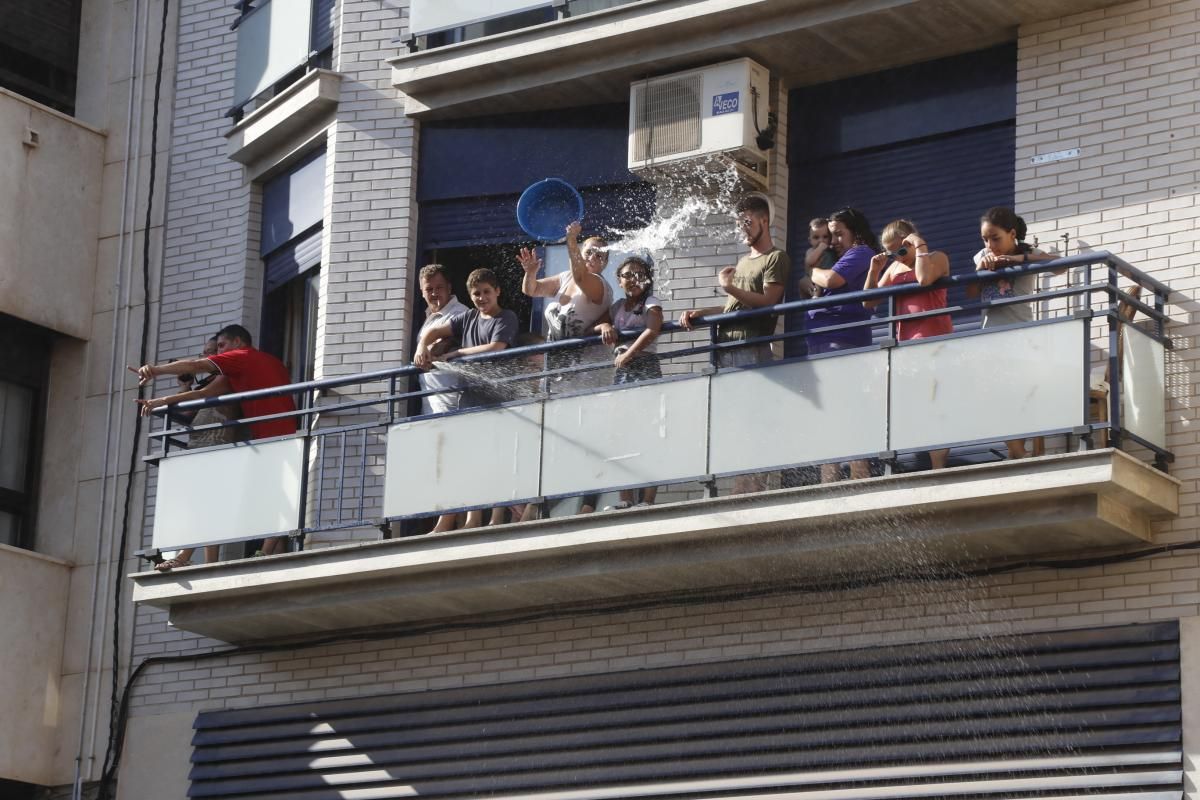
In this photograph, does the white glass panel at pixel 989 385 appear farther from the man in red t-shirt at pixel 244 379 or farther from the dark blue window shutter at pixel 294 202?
the dark blue window shutter at pixel 294 202

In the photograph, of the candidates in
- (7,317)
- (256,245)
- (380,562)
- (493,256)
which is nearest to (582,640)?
(380,562)

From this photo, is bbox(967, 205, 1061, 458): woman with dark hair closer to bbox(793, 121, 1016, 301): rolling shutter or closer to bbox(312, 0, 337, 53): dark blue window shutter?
bbox(793, 121, 1016, 301): rolling shutter

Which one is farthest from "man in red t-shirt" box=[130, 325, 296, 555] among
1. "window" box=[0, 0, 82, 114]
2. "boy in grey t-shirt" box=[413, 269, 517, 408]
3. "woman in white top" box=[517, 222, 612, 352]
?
"window" box=[0, 0, 82, 114]

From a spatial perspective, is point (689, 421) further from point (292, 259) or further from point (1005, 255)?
point (292, 259)

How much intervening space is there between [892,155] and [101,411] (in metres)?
6.90

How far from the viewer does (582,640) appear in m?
15.7

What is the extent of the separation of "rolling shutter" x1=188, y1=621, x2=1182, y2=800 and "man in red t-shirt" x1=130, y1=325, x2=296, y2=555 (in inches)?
63.6

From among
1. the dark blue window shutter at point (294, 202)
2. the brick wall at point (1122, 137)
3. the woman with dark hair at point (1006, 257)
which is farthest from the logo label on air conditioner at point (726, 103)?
the dark blue window shutter at point (294, 202)

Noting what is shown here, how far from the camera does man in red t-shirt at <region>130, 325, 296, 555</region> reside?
16.7 metres

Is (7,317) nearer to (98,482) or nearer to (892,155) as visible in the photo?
(98,482)

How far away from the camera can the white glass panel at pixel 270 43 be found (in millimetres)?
18500

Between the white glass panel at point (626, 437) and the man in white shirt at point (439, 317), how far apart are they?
96 cm

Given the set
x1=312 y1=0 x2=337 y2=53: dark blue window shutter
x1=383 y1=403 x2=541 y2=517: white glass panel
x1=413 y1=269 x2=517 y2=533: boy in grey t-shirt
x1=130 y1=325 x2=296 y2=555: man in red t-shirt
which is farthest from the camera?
x1=312 y1=0 x2=337 y2=53: dark blue window shutter

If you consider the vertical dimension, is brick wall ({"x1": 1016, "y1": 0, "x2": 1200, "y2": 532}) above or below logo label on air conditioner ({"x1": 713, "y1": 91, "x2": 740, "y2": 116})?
below
